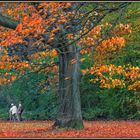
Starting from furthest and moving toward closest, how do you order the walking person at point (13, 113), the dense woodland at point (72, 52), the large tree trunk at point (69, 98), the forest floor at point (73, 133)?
the walking person at point (13, 113), the large tree trunk at point (69, 98), the forest floor at point (73, 133), the dense woodland at point (72, 52)

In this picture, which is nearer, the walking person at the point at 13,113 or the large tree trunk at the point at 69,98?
the large tree trunk at the point at 69,98

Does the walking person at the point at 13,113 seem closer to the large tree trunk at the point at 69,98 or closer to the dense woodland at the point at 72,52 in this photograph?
the dense woodland at the point at 72,52

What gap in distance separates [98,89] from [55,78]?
635cm

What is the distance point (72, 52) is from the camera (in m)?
18.4

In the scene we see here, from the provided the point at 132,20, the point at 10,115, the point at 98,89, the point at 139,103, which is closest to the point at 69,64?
the point at 132,20

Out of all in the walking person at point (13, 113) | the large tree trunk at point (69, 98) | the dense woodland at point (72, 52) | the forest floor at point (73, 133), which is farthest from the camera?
the walking person at point (13, 113)

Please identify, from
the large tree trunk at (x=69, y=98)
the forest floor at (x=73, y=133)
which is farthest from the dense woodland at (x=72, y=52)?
the forest floor at (x=73, y=133)

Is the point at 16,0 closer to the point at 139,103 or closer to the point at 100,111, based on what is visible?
the point at 139,103

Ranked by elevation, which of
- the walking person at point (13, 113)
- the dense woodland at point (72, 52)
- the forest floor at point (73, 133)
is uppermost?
the dense woodland at point (72, 52)

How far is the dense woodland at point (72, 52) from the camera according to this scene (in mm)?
14566

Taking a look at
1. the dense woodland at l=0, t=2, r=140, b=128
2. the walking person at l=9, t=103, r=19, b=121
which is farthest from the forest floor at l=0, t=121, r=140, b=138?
the walking person at l=9, t=103, r=19, b=121

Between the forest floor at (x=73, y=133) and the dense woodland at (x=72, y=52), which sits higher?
the dense woodland at (x=72, y=52)

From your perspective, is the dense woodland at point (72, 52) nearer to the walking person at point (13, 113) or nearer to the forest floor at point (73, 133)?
the forest floor at point (73, 133)

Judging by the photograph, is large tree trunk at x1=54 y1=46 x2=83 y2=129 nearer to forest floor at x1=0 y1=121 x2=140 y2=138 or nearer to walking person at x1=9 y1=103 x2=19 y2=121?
forest floor at x1=0 y1=121 x2=140 y2=138
